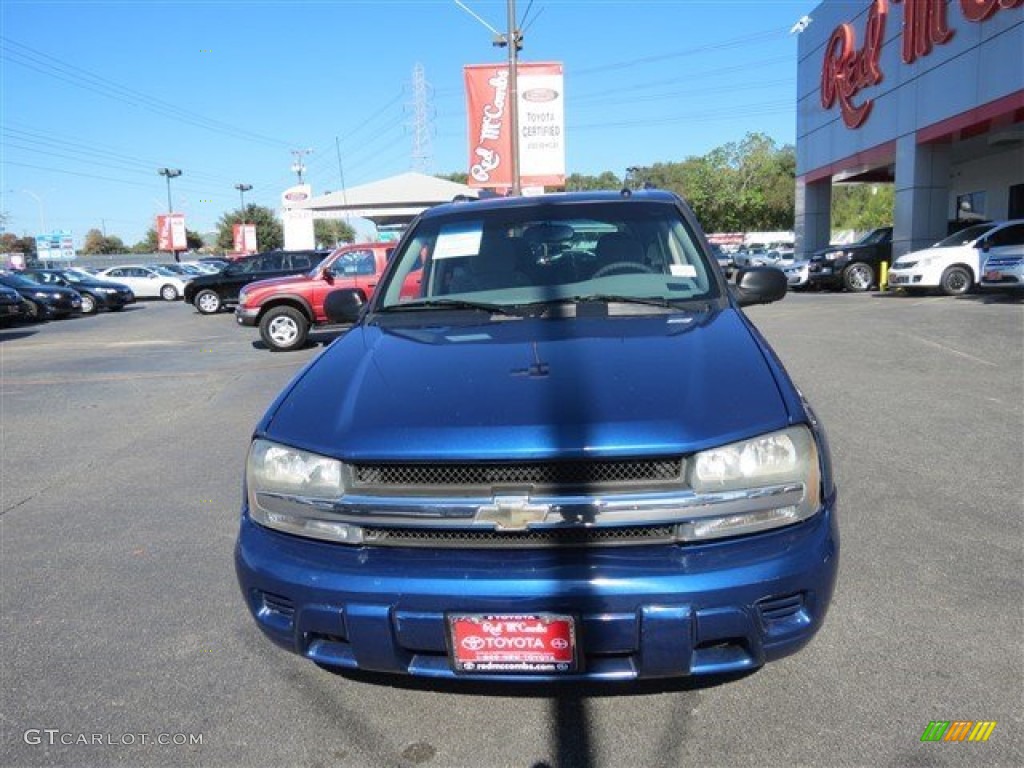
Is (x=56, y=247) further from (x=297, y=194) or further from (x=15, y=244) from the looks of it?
(x=15, y=244)

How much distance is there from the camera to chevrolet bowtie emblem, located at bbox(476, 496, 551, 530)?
2.31 meters

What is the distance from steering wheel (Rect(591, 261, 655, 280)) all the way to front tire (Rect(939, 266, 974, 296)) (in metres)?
15.8

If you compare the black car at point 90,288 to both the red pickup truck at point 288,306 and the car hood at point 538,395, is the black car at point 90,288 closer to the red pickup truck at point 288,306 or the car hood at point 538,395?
the red pickup truck at point 288,306

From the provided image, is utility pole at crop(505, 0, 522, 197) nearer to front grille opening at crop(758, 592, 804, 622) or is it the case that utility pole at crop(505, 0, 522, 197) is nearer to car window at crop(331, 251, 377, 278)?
car window at crop(331, 251, 377, 278)

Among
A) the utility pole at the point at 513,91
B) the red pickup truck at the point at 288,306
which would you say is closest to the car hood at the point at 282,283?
the red pickup truck at the point at 288,306

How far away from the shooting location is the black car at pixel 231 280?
73.4ft

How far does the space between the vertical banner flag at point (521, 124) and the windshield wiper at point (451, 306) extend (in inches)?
714

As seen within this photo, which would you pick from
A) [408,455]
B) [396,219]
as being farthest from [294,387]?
[396,219]

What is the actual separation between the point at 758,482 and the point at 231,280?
2276cm

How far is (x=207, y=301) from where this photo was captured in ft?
76.5

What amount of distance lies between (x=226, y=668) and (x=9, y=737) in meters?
0.71

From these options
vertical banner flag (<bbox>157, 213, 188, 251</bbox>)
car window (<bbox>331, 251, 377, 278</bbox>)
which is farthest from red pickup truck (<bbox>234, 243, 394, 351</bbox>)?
vertical banner flag (<bbox>157, 213, 188, 251</bbox>)

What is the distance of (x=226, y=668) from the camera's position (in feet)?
10.1

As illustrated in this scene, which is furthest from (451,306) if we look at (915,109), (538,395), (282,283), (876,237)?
(876,237)
